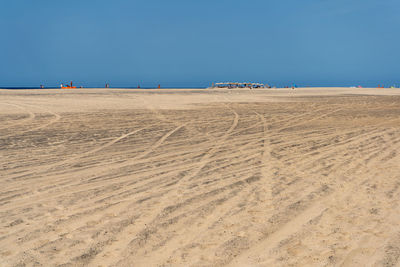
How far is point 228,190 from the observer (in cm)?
500

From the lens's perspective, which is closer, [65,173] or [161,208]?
[161,208]

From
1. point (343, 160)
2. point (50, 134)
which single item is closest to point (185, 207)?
point (343, 160)

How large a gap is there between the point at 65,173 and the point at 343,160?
14.1ft

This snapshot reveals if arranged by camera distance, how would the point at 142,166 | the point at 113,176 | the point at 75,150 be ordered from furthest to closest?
the point at 75,150 → the point at 142,166 → the point at 113,176

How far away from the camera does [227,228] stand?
12.5ft

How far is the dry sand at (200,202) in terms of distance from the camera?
11.0 ft

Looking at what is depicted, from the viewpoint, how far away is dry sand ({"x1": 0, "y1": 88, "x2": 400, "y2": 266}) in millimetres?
3340

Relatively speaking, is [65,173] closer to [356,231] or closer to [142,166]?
[142,166]

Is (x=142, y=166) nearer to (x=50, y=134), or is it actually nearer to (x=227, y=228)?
(x=227, y=228)

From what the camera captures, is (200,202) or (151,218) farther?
(200,202)

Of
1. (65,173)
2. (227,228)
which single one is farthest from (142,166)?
(227,228)

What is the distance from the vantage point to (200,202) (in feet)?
14.9

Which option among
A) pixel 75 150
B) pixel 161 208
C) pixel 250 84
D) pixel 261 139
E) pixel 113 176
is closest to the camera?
pixel 161 208

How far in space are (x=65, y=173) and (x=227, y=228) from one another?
2.99 metres
